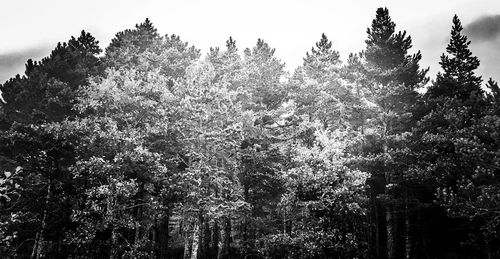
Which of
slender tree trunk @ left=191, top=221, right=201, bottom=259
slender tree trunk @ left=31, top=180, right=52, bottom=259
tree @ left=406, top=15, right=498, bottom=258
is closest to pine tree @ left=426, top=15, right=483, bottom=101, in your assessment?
tree @ left=406, top=15, right=498, bottom=258

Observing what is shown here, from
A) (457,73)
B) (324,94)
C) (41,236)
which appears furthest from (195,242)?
(457,73)

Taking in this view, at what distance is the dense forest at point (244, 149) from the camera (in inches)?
768

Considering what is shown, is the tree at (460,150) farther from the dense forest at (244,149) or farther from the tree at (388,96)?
the tree at (388,96)

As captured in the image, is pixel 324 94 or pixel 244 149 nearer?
pixel 244 149

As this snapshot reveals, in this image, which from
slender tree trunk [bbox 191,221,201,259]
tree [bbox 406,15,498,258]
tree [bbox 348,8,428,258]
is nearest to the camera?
tree [bbox 406,15,498,258]

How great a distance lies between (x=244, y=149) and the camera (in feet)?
80.5

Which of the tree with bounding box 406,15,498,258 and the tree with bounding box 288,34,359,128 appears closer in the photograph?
the tree with bounding box 406,15,498,258

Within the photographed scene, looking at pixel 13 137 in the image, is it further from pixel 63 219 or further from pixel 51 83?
pixel 63 219

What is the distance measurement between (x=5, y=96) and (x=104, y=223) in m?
19.2

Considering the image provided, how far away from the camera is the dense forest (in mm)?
19500

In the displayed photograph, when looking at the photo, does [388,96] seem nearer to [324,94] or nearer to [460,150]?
[324,94]

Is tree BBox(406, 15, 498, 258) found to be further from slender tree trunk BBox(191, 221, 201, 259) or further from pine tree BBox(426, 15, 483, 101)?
slender tree trunk BBox(191, 221, 201, 259)

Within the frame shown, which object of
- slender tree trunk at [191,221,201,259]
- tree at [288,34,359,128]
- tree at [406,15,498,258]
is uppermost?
tree at [288,34,359,128]

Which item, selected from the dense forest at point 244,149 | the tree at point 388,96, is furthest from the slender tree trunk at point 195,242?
the tree at point 388,96
